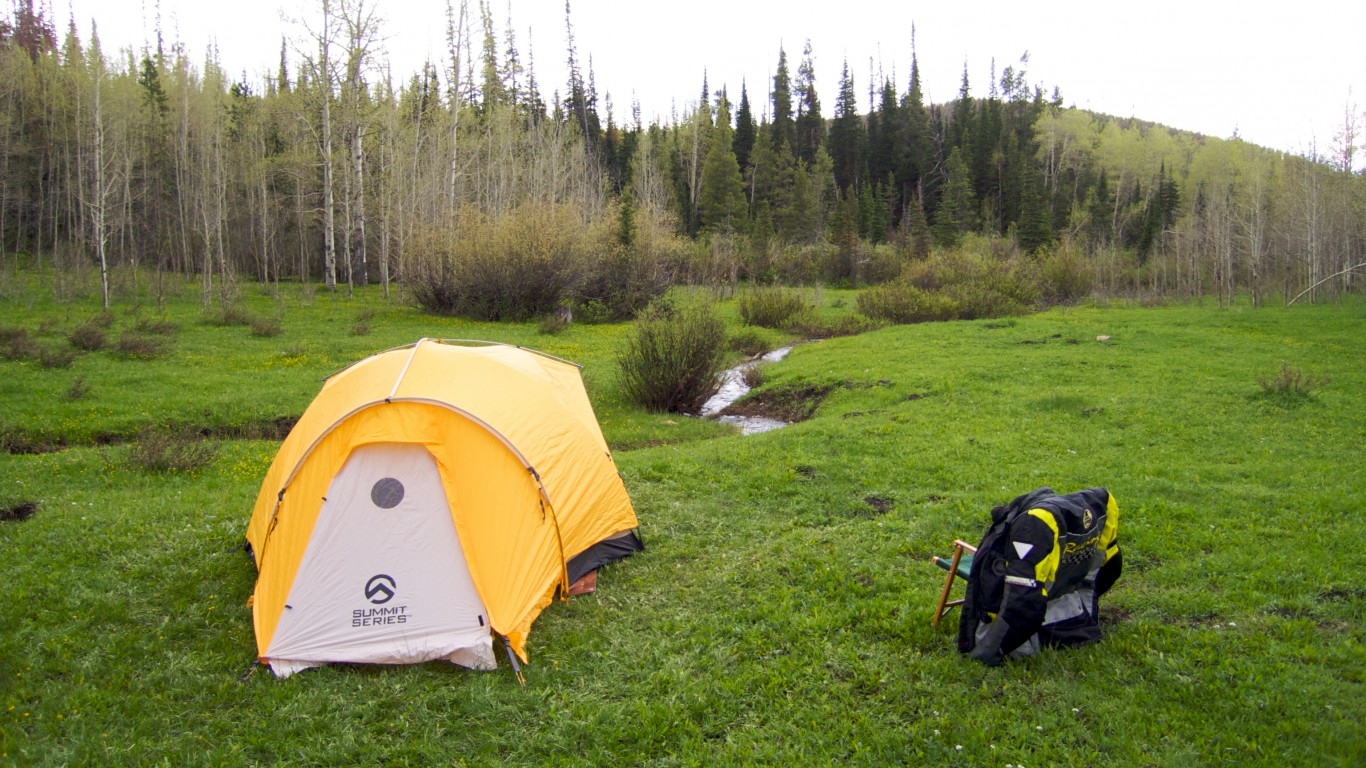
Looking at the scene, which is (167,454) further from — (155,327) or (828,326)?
(828,326)

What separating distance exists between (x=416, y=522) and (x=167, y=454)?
6.19m

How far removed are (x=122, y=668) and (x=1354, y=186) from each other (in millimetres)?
45867

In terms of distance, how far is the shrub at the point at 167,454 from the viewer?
9820mm

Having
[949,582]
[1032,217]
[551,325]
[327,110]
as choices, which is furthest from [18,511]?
[1032,217]

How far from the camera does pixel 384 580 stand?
5641 mm

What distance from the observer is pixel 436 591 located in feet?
18.6

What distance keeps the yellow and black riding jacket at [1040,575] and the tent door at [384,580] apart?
3.37m

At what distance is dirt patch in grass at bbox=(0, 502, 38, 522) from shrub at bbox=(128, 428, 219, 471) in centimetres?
161

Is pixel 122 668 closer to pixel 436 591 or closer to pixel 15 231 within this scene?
pixel 436 591

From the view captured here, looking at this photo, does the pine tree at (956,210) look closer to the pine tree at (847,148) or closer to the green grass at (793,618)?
the pine tree at (847,148)

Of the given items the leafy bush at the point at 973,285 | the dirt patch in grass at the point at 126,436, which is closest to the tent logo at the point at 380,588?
the dirt patch in grass at the point at 126,436

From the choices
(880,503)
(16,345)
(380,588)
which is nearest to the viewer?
(380,588)

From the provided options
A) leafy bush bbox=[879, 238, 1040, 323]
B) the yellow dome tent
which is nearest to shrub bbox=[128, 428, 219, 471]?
the yellow dome tent

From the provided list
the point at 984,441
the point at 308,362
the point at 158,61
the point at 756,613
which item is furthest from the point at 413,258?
the point at 158,61
